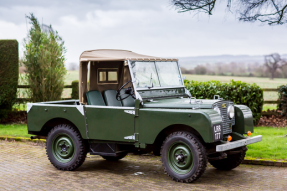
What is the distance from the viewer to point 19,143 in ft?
33.8

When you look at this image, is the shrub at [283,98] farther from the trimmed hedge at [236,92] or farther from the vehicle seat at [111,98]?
the vehicle seat at [111,98]

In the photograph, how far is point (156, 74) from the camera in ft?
23.8

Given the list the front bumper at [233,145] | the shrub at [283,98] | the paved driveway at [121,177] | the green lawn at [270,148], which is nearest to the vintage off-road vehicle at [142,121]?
the front bumper at [233,145]

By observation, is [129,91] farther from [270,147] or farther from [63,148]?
[270,147]

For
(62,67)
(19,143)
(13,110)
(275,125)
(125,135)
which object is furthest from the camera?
(13,110)

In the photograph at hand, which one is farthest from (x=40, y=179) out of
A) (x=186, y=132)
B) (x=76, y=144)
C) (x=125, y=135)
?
(x=186, y=132)

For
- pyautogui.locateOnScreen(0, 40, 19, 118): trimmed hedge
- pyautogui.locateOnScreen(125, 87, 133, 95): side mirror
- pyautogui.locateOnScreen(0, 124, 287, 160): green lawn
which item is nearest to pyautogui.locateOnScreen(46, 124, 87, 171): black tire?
pyautogui.locateOnScreen(125, 87, 133, 95): side mirror

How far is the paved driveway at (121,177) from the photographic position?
6.03 m

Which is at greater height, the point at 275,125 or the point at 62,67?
the point at 62,67

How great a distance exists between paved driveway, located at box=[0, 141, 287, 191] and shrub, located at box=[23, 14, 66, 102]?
6.14 meters

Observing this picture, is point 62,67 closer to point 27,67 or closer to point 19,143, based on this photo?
point 27,67

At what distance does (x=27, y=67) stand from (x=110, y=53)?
7972mm

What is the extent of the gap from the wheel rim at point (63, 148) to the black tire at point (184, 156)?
1.97 metres

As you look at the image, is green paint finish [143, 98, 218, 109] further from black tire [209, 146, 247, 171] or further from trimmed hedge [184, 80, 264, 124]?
trimmed hedge [184, 80, 264, 124]
